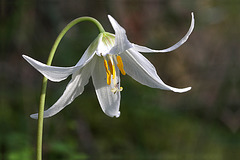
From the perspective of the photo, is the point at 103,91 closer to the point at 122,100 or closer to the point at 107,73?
the point at 107,73

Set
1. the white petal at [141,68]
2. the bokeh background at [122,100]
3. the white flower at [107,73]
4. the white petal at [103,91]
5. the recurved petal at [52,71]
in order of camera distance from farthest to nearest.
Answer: the bokeh background at [122,100], the white petal at [103,91], the white petal at [141,68], the white flower at [107,73], the recurved petal at [52,71]

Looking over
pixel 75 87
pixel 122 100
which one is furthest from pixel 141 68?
pixel 122 100

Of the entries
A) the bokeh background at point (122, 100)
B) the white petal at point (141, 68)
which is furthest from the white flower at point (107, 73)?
the bokeh background at point (122, 100)

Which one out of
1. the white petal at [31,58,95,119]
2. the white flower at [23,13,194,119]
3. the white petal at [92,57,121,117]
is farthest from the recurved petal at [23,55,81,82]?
the white petal at [92,57,121,117]

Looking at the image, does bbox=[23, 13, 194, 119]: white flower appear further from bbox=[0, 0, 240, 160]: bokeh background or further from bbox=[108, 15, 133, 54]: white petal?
bbox=[0, 0, 240, 160]: bokeh background

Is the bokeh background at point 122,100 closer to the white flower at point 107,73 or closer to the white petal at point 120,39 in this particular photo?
the white flower at point 107,73

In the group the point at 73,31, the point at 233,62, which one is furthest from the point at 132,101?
the point at 73,31
